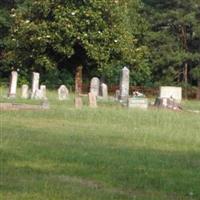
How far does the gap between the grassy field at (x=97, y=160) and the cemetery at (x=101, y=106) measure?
0.06ft

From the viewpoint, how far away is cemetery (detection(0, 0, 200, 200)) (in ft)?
34.5

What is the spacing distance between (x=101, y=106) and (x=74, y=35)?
17.8 metres

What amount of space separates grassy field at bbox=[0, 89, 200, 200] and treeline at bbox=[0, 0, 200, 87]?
2783 centimetres

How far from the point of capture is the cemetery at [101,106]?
1052 centimetres

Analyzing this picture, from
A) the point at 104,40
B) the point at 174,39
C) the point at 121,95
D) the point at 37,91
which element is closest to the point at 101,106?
the point at 121,95

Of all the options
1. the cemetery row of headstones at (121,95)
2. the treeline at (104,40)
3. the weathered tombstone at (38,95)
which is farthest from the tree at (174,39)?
the weathered tombstone at (38,95)

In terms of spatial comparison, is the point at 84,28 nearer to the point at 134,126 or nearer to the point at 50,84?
the point at 50,84

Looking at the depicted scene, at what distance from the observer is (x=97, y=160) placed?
41.8 ft

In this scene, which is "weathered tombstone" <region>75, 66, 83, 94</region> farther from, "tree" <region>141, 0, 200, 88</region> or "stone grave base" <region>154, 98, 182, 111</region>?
"stone grave base" <region>154, 98, 182, 111</region>

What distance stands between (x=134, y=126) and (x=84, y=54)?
30.8m

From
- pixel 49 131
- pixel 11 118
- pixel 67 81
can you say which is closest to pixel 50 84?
pixel 67 81

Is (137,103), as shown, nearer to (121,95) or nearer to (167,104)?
(167,104)

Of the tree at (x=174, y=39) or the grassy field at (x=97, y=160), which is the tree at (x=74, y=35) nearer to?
the tree at (x=174, y=39)

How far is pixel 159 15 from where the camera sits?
58281mm
